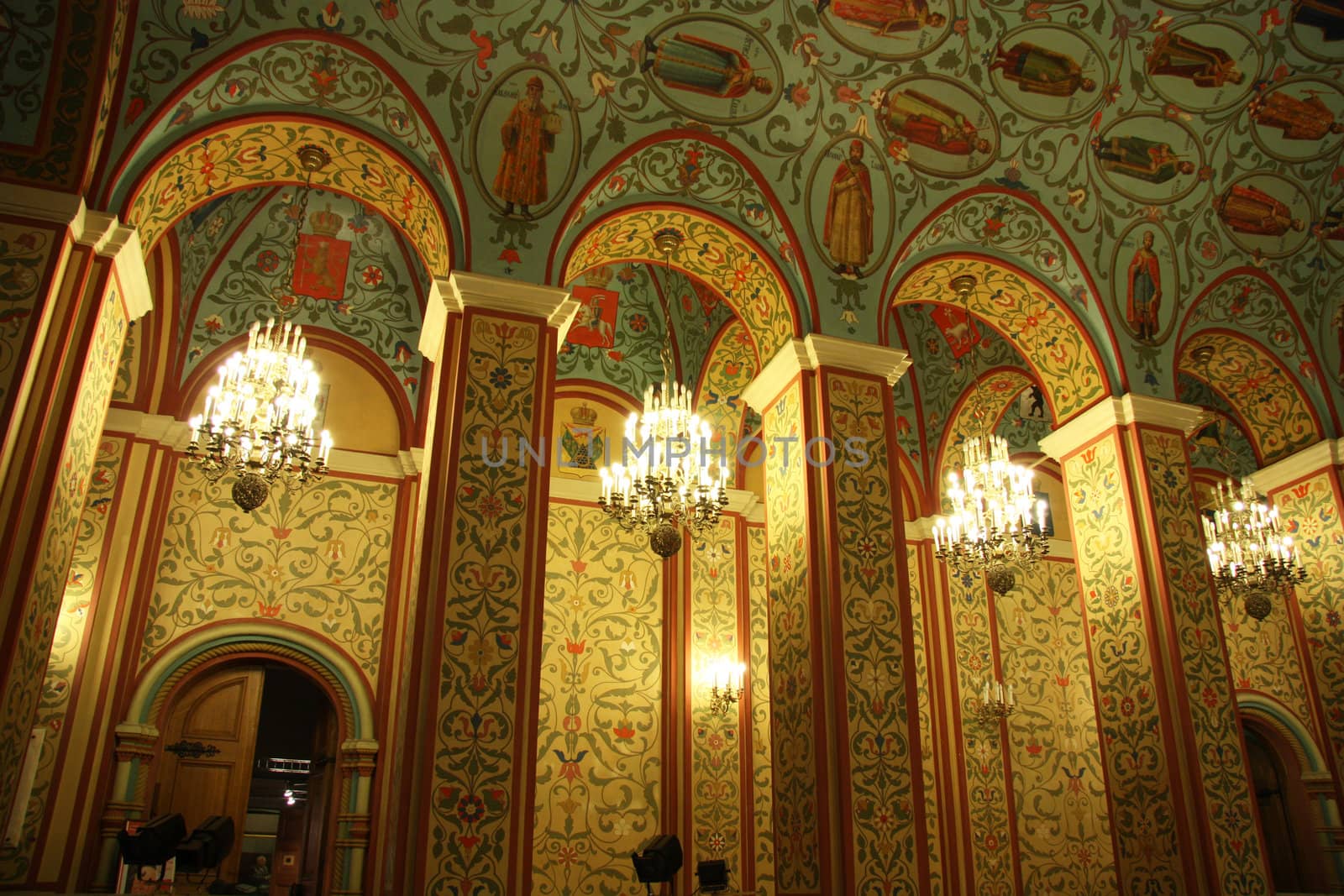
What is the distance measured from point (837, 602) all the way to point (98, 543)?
590 centimetres

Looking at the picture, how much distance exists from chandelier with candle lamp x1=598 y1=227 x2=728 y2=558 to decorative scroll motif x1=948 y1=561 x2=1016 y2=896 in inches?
177

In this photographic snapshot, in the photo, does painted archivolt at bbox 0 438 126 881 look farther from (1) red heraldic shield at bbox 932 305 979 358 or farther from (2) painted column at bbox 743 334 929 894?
(1) red heraldic shield at bbox 932 305 979 358

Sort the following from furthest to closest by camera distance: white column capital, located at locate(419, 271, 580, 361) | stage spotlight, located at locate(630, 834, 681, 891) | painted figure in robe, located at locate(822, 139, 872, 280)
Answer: painted figure in robe, located at locate(822, 139, 872, 280), stage spotlight, located at locate(630, 834, 681, 891), white column capital, located at locate(419, 271, 580, 361)

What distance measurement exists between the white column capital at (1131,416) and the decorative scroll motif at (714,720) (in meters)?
3.23

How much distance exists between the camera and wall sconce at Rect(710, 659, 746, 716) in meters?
8.83

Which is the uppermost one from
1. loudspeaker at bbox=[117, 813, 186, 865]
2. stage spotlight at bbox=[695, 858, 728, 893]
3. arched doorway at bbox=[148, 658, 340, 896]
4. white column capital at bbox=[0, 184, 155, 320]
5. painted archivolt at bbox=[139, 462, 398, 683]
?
white column capital at bbox=[0, 184, 155, 320]

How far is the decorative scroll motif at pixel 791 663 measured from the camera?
604cm

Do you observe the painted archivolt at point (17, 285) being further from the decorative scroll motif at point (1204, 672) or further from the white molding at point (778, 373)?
the decorative scroll motif at point (1204, 672)

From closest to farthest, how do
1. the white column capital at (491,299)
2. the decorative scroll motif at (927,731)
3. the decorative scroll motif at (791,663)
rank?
the decorative scroll motif at (791,663), the white column capital at (491,299), the decorative scroll motif at (927,731)

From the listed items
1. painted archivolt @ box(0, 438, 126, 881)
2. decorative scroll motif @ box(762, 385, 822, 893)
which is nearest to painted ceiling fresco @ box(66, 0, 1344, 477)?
decorative scroll motif @ box(762, 385, 822, 893)

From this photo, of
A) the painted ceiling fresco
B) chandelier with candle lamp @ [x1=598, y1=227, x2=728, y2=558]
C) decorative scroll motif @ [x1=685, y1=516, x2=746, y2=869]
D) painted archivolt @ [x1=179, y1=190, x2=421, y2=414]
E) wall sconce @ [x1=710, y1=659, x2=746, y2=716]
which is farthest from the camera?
painted archivolt @ [x1=179, y1=190, x2=421, y2=414]

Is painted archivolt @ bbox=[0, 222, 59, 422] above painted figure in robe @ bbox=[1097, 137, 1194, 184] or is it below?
below

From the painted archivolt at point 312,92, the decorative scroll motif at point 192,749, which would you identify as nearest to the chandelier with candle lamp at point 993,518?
the painted archivolt at point 312,92

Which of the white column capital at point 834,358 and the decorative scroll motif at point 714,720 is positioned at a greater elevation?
the white column capital at point 834,358
